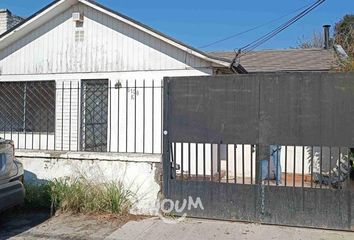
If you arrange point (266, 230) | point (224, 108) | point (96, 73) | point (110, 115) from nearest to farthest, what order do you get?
point (266, 230)
point (224, 108)
point (110, 115)
point (96, 73)

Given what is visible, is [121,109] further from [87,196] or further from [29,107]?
[87,196]

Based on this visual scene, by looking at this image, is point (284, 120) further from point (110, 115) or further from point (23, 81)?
point (23, 81)

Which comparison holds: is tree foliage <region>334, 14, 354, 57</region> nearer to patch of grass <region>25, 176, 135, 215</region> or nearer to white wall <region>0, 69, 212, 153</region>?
white wall <region>0, 69, 212, 153</region>

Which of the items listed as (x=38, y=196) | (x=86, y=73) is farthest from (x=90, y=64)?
(x=38, y=196)

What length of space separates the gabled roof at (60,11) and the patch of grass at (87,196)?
3859mm

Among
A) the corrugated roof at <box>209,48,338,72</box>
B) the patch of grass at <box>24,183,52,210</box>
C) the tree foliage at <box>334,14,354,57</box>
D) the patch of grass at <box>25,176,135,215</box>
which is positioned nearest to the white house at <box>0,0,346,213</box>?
the patch of grass at <box>24,183,52,210</box>

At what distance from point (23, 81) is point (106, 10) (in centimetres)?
305

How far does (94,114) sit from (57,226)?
190 inches

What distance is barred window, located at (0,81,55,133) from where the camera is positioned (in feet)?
35.5

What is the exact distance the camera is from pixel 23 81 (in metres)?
10.9

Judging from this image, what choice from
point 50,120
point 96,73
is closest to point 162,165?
point 96,73

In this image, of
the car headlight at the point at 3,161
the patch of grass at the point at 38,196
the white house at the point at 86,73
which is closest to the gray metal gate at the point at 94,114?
the white house at the point at 86,73

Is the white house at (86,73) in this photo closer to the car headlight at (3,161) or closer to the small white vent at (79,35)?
the small white vent at (79,35)

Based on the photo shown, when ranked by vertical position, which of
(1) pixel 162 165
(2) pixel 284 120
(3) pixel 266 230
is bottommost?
(3) pixel 266 230
